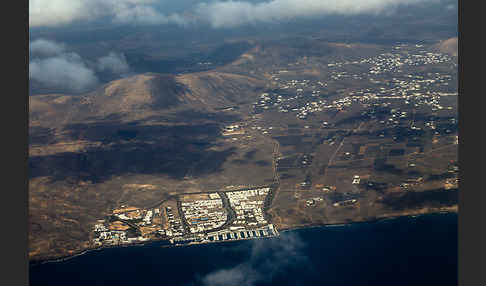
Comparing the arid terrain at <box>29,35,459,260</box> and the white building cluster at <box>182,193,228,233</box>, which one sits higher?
the arid terrain at <box>29,35,459,260</box>

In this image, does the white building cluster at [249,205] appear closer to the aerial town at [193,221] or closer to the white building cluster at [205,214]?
the aerial town at [193,221]

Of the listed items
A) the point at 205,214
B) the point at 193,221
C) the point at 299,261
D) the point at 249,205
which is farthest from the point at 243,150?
the point at 299,261

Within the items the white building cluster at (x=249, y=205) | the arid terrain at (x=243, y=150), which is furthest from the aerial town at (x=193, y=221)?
the arid terrain at (x=243, y=150)

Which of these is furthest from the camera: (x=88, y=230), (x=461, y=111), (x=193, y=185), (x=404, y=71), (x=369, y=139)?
(x=404, y=71)

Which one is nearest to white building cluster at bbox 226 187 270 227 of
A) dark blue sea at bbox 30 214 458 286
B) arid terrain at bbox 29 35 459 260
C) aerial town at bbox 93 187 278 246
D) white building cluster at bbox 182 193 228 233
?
aerial town at bbox 93 187 278 246

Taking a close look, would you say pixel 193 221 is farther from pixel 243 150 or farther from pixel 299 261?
pixel 243 150

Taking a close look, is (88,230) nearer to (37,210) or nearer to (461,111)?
(37,210)

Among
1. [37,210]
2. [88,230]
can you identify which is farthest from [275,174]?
[37,210]

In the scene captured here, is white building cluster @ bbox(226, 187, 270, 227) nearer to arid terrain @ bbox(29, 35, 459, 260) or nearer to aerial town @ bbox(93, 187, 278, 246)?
aerial town @ bbox(93, 187, 278, 246)
